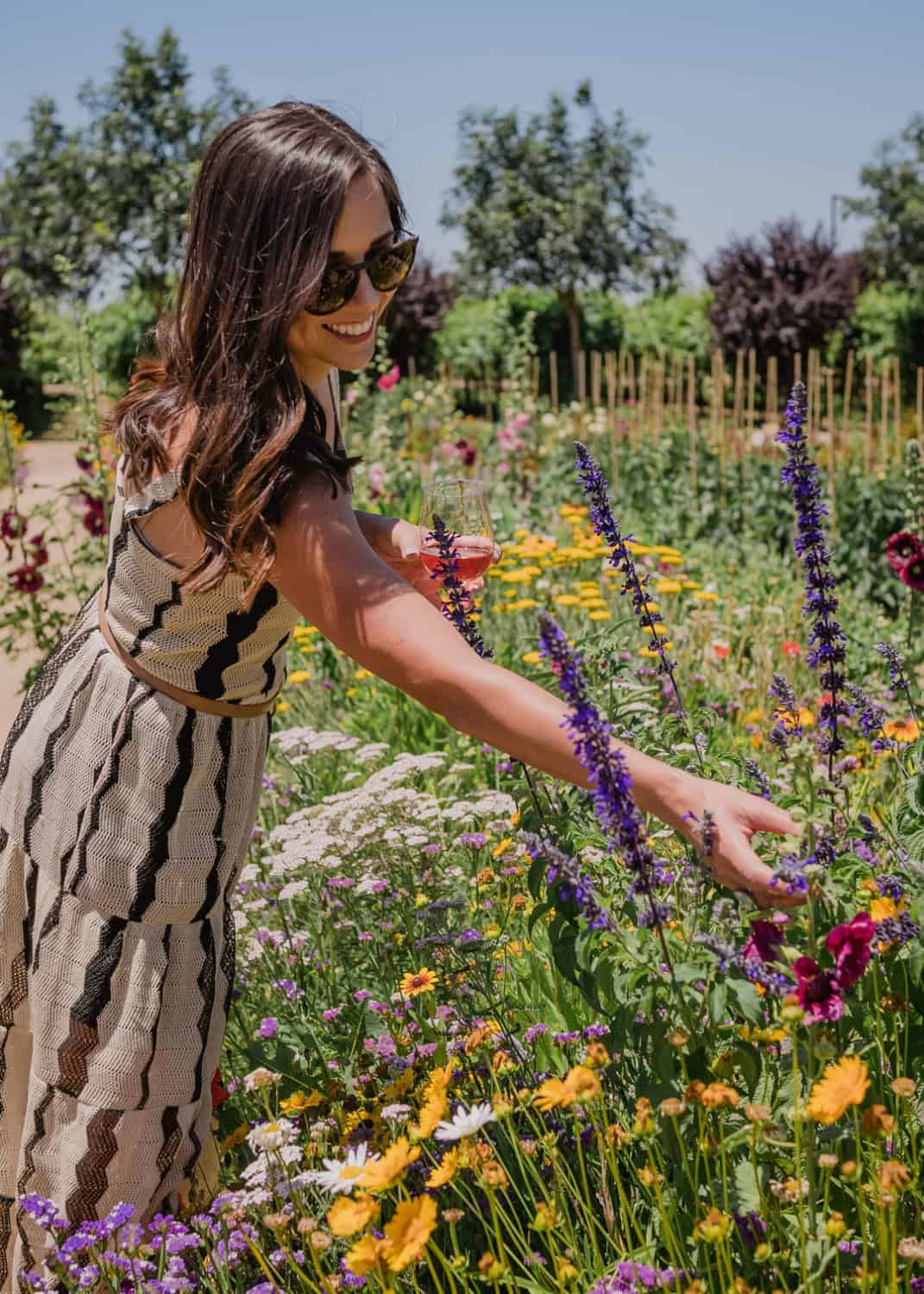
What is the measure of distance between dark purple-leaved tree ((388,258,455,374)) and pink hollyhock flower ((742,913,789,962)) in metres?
19.7

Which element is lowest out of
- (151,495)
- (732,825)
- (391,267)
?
(732,825)

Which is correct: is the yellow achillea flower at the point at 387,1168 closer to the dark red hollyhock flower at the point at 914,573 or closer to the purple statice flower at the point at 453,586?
the purple statice flower at the point at 453,586

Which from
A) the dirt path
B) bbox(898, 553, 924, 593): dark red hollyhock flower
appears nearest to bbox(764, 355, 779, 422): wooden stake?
the dirt path

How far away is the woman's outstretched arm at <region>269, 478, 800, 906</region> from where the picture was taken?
1289 mm

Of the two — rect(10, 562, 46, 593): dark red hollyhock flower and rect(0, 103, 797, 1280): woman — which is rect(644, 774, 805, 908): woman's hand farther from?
rect(10, 562, 46, 593): dark red hollyhock flower

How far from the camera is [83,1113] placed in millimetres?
1968

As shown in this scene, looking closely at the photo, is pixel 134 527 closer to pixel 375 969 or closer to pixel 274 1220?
pixel 274 1220

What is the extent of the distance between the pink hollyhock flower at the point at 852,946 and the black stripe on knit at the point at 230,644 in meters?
0.94

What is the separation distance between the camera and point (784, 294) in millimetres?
19750

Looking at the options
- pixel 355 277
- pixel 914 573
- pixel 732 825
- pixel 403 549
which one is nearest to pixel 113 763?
pixel 403 549

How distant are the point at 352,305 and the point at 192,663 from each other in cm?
58

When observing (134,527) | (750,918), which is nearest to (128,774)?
(134,527)

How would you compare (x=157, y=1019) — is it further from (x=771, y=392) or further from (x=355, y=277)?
(x=771, y=392)

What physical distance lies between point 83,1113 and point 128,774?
1.84ft
